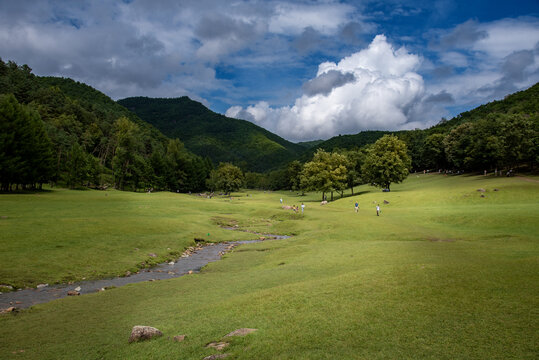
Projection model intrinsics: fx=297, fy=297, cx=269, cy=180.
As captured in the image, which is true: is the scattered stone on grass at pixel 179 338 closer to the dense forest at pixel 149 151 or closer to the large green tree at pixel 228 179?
the dense forest at pixel 149 151

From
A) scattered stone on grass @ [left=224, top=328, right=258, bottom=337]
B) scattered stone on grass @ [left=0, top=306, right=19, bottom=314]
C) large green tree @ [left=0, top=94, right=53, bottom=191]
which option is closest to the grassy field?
Answer: scattered stone on grass @ [left=224, top=328, right=258, bottom=337]

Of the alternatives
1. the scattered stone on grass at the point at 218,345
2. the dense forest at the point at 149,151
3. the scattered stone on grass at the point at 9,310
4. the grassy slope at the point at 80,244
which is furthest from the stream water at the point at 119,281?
the dense forest at the point at 149,151

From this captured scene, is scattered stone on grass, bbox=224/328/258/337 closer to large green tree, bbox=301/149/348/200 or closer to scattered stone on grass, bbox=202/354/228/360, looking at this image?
scattered stone on grass, bbox=202/354/228/360

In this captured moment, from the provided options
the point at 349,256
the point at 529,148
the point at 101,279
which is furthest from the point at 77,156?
the point at 529,148

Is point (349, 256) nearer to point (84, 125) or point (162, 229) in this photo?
point (162, 229)

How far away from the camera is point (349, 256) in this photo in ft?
69.4

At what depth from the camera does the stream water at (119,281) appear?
1527cm

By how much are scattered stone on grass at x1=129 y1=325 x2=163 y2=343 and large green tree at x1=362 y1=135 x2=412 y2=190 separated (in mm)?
77056

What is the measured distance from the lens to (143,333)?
32.5 ft

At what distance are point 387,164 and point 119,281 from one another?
73667mm

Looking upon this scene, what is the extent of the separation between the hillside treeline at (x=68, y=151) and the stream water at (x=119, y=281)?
49629mm

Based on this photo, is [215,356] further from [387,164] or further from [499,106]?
[499,106]

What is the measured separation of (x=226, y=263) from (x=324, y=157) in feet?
230

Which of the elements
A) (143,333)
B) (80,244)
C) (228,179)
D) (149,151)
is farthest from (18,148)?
(149,151)
